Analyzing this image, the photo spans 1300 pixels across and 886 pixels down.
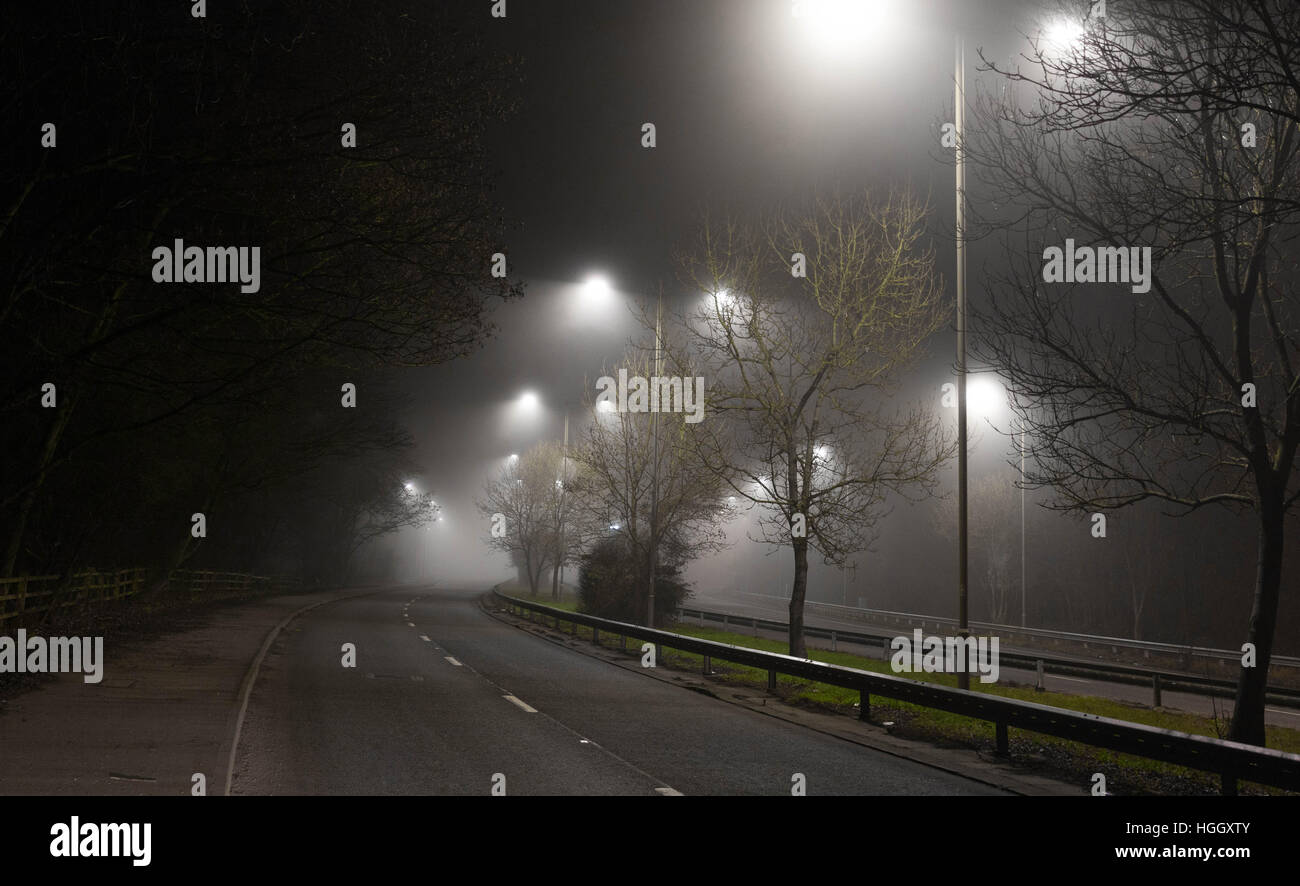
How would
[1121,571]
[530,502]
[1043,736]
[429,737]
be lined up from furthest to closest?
[530,502] < [1121,571] < [1043,736] < [429,737]

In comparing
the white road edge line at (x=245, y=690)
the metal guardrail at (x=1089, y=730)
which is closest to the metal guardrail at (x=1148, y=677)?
the metal guardrail at (x=1089, y=730)

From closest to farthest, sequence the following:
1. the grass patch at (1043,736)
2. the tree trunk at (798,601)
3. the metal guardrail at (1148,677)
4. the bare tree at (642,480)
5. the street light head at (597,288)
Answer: the grass patch at (1043,736)
the tree trunk at (798,601)
the metal guardrail at (1148,677)
the street light head at (597,288)
the bare tree at (642,480)

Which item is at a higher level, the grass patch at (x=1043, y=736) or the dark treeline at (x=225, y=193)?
the dark treeline at (x=225, y=193)

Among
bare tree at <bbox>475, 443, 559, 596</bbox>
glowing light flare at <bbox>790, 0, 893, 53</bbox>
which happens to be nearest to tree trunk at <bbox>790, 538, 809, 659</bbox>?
glowing light flare at <bbox>790, 0, 893, 53</bbox>

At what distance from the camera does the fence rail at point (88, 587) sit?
19359 millimetres

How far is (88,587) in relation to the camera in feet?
85.1

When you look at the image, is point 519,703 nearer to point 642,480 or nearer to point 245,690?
point 245,690

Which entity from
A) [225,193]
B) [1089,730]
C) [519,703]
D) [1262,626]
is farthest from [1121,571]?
[225,193]

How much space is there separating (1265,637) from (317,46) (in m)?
12.8

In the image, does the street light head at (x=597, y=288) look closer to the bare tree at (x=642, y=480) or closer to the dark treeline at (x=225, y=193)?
the bare tree at (x=642, y=480)

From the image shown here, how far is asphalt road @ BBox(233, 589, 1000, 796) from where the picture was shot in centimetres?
852

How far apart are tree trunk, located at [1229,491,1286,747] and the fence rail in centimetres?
1933

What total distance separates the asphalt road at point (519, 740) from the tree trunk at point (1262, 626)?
13.5 ft

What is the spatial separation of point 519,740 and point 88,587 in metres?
20.1
